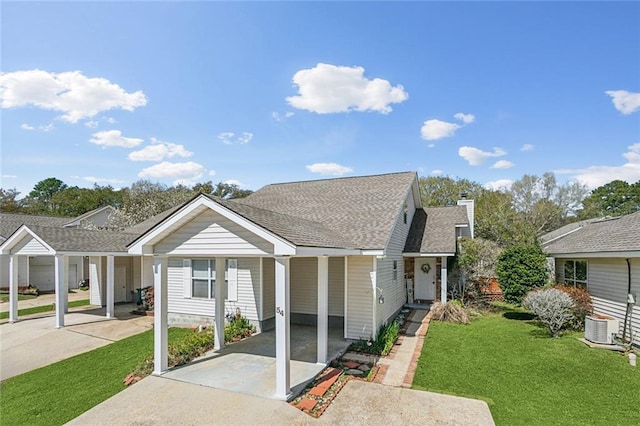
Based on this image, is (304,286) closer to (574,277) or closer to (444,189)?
(574,277)

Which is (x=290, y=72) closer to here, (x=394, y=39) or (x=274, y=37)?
(x=274, y=37)

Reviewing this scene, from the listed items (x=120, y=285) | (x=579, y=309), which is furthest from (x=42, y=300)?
(x=579, y=309)

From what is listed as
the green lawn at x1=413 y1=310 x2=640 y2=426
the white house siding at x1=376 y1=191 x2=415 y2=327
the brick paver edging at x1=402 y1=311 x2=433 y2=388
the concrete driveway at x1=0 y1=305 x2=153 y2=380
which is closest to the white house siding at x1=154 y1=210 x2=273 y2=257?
the brick paver edging at x1=402 y1=311 x2=433 y2=388

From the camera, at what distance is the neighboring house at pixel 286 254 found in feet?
23.1

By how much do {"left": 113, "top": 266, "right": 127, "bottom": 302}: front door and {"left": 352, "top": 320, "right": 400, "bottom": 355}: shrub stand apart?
46.9 feet

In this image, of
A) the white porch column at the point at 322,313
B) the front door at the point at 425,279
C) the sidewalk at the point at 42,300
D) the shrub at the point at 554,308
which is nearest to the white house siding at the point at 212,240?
the white porch column at the point at 322,313

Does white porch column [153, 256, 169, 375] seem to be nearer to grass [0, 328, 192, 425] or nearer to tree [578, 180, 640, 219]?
grass [0, 328, 192, 425]

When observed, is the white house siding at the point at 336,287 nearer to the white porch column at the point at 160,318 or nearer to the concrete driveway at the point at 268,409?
the concrete driveway at the point at 268,409

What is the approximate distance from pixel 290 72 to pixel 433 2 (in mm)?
6101

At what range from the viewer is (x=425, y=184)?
45375 mm

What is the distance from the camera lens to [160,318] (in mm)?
7910

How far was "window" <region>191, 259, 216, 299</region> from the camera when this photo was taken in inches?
491

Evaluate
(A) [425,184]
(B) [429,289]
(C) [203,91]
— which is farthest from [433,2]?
(A) [425,184]

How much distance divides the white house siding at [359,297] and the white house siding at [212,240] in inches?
177
